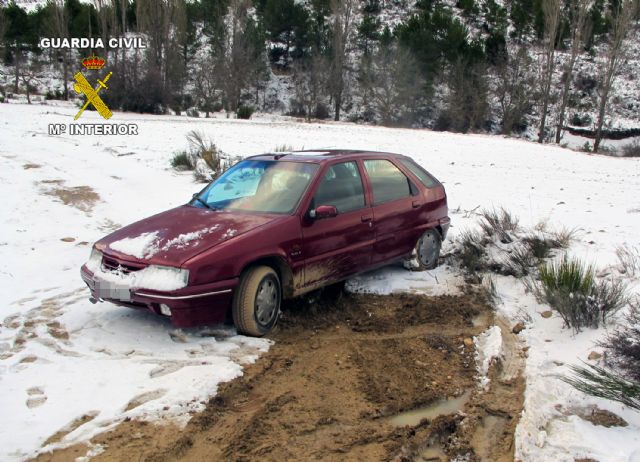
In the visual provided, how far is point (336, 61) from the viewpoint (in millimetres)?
45250

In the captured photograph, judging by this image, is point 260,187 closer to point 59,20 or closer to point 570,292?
point 570,292

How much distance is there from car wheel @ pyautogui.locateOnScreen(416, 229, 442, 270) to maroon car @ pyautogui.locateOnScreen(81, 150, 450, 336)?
0.02 metres

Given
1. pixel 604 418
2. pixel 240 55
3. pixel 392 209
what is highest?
pixel 240 55

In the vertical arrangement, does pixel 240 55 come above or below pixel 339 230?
→ above

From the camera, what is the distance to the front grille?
4.59 metres

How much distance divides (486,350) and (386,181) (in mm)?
2221

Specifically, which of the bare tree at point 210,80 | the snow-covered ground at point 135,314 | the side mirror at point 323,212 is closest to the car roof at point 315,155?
the side mirror at point 323,212

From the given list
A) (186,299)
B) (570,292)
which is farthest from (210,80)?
(186,299)

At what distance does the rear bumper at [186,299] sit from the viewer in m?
4.37

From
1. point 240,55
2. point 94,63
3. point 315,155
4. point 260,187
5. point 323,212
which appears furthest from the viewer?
point 240,55

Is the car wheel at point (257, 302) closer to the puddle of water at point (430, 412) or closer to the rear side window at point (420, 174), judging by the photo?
the puddle of water at point (430, 412)

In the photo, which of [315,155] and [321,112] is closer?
[315,155]

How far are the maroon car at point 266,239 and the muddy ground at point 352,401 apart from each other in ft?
1.70

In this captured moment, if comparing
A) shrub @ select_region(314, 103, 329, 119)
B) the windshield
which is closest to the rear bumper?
the windshield
